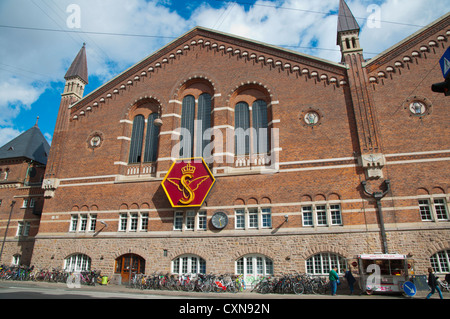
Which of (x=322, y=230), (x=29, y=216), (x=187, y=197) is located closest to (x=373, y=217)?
(x=322, y=230)

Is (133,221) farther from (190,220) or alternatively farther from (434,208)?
(434,208)

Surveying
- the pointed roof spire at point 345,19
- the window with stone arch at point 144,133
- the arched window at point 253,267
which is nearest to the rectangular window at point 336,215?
the arched window at point 253,267

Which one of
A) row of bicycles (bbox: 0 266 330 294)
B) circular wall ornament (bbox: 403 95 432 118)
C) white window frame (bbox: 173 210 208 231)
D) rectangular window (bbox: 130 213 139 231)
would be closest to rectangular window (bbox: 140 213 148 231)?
rectangular window (bbox: 130 213 139 231)

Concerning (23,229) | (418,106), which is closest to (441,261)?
(418,106)

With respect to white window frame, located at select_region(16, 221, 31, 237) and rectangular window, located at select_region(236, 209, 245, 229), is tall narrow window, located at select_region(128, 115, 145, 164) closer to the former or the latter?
rectangular window, located at select_region(236, 209, 245, 229)

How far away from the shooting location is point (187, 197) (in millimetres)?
20484

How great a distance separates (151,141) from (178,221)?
7331 mm

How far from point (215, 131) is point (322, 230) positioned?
1017 cm

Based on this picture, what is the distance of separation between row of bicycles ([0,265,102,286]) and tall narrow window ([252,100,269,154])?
46.8 feet

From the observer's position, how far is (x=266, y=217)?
63.5 ft

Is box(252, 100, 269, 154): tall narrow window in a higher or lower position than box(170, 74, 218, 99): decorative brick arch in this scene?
lower

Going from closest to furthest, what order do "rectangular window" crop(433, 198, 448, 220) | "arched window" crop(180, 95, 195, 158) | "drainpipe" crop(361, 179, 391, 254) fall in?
"drainpipe" crop(361, 179, 391, 254)
"rectangular window" crop(433, 198, 448, 220)
"arched window" crop(180, 95, 195, 158)

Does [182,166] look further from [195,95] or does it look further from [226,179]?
[195,95]

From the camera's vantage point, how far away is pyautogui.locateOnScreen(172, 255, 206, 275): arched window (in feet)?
64.1
